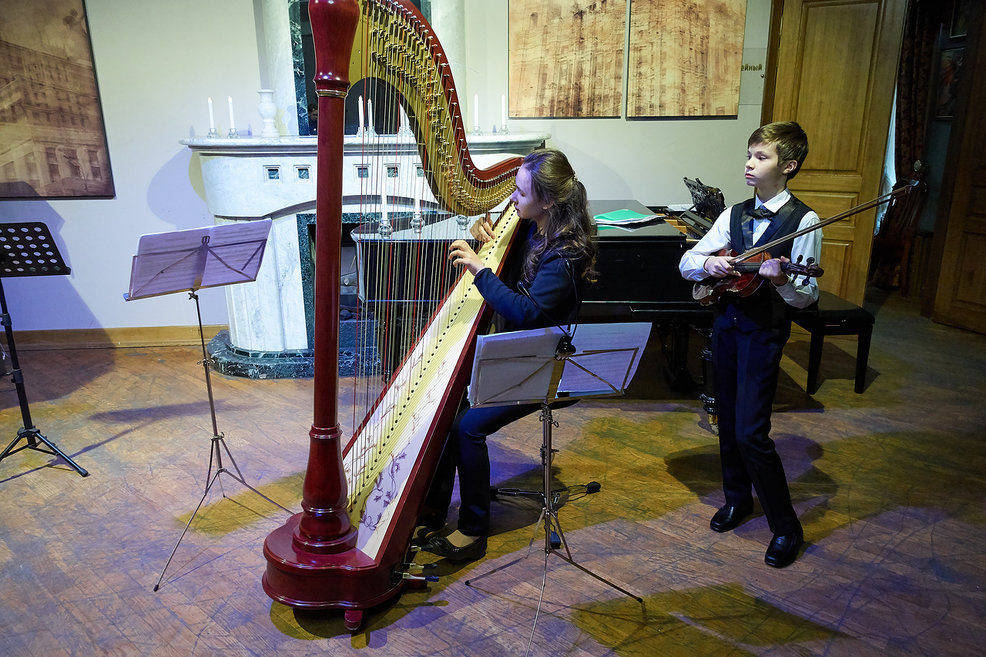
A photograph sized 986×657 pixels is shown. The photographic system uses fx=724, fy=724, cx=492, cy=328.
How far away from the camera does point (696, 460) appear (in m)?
3.32

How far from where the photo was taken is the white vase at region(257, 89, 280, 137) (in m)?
4.24

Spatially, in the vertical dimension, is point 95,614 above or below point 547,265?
below

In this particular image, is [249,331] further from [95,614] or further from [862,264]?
[862,264]

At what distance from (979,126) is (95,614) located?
5.78 m

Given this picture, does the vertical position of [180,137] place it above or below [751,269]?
above

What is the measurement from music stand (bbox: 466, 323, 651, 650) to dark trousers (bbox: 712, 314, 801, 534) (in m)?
0.59

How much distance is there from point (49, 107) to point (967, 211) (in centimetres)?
617

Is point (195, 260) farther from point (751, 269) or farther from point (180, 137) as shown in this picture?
point (180, 137)

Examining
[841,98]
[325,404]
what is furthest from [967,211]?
[325,404]

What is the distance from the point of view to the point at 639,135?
4840 millimetres

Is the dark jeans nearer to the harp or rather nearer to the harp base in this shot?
the harp

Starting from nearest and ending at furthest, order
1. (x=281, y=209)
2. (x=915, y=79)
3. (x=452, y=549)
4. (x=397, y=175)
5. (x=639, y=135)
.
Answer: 1. (x=397, y=175)
2. (x=452, y=549)
3. (x=281, y=209)
4. (x=639, y=135)
5. (x=915, y=79)

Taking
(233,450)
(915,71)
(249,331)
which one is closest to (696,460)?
(233,450)

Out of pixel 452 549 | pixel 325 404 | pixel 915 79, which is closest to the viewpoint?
pixel 325 404
